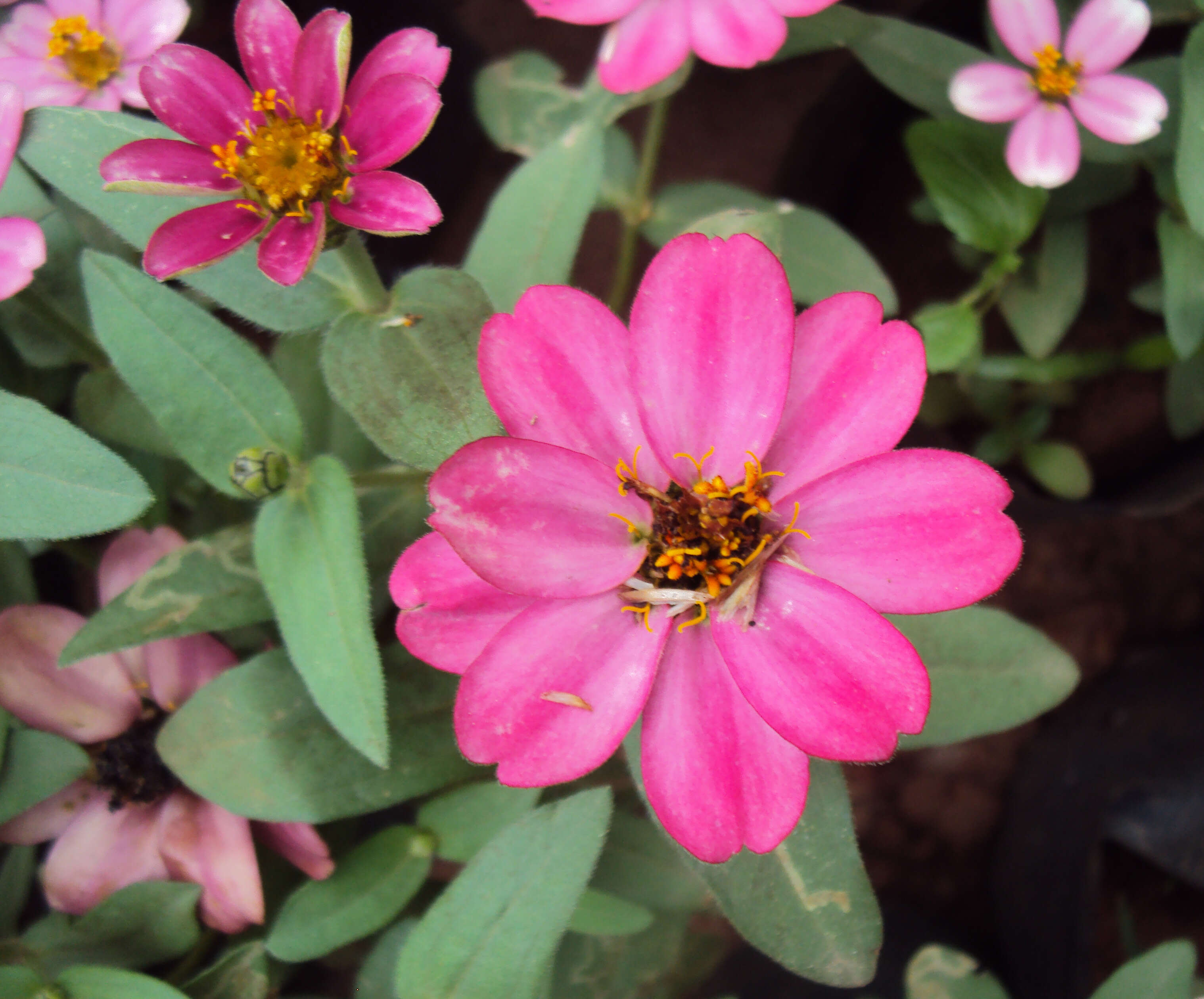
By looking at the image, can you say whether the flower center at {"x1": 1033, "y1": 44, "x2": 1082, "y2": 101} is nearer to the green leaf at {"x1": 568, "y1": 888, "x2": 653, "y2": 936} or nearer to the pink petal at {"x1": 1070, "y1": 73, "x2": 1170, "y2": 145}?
the pink petal at {"x1": 1070, "y1": 73, "x2": 1170, "y2": 145}

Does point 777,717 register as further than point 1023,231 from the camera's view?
No

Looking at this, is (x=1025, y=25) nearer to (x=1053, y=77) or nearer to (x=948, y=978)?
(x=1053, y=77)

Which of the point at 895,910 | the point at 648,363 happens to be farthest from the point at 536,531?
the point at 895,910

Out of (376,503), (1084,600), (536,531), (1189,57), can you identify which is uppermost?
(1189,57)

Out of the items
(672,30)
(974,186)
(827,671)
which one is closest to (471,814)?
(827,671)

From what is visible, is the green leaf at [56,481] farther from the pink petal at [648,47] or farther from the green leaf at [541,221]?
the pink petal at [648,47]

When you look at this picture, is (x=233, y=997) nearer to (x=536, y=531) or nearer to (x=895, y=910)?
(x=536, y=531)

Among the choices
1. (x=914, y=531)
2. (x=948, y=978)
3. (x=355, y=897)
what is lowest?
(x=948, y=978)
